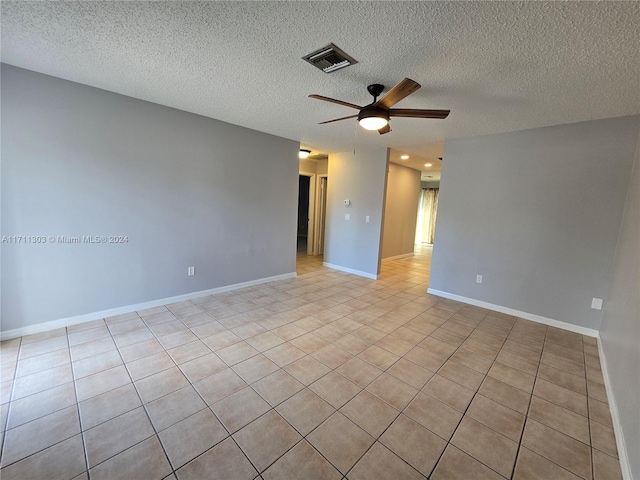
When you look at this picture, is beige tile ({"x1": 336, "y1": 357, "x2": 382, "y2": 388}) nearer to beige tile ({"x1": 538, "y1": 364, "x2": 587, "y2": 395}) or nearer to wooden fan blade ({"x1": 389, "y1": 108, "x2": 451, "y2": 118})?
beige tile ({"x1": 538, "y1": 364, "x2": 587, "y2": 395})

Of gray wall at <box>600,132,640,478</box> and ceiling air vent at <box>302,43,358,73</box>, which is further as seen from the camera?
ceiling air vent at <box>302,43,358,73</box>

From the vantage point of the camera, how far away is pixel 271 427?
5.25 ft

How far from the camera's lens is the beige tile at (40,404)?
1.59 metres

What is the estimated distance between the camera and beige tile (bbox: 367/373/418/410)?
1.85 m

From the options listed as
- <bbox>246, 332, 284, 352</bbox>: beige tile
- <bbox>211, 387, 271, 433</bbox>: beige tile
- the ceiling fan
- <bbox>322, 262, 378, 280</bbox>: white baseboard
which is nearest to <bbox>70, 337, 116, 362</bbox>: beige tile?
<bbox>246, 332, 284, 352</bbox>: beige tile

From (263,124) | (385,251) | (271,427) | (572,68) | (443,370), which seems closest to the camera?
(271,427)

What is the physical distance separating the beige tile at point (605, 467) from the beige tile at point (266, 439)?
1617 millimetres

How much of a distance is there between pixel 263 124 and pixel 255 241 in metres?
1.80

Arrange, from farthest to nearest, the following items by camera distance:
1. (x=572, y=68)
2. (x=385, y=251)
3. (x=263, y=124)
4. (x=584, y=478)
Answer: (x=385, y=251)
(x=263, y=124)
(x=572, y=68)
(x=584, y=478)

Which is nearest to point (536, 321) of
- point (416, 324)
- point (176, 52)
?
point (416, 324)

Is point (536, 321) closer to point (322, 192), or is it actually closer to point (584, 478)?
point (584, 478)

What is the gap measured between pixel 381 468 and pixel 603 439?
1.44 meters

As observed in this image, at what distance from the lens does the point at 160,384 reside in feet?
6.36

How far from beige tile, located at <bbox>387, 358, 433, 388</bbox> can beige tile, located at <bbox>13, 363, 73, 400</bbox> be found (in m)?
2.52
